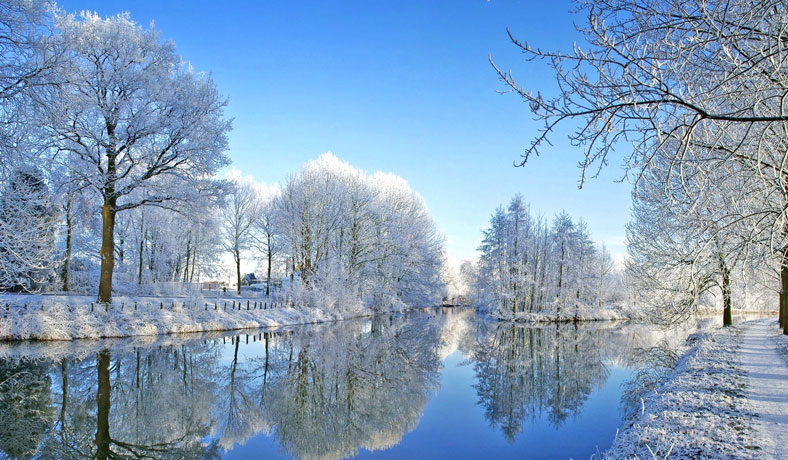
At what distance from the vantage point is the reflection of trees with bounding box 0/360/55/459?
19.0 ft

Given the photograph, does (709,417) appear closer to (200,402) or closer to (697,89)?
(697,89)

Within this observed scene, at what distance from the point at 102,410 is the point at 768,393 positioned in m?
11.7

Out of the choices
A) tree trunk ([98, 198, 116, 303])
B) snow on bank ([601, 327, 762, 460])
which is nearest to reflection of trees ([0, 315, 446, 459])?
snow on bank ([601, 327, 762, 460])

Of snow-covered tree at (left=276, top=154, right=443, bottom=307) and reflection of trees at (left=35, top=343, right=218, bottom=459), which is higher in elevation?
snow-covered tree at (left=276, top=154, right=443, bottom=307)

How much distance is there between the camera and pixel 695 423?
5.77m

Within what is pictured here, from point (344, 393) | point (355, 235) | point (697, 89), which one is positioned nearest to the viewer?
point (697, 89)

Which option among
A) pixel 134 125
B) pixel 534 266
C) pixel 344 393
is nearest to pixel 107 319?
pixel 134 125

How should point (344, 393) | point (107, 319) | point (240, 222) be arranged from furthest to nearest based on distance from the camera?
1. point (240, 222)
2. point (107, 319)
3. point (344, 393)

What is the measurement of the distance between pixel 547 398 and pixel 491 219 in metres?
30.3

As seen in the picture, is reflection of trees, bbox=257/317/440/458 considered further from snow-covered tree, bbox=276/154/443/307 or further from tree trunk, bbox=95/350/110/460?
snow-covered tree, bbox=276/154/443/307

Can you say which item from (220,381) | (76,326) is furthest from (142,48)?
(220,381)

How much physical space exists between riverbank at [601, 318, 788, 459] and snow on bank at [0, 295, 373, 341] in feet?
53.7

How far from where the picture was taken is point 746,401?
271 inches

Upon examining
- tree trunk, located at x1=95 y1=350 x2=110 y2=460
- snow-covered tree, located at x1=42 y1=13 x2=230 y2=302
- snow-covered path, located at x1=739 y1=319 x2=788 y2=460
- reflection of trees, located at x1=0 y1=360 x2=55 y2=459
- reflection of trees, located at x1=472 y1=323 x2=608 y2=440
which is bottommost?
reflection of trees, located at x1=472 y1=323 x2=608 y2=440
